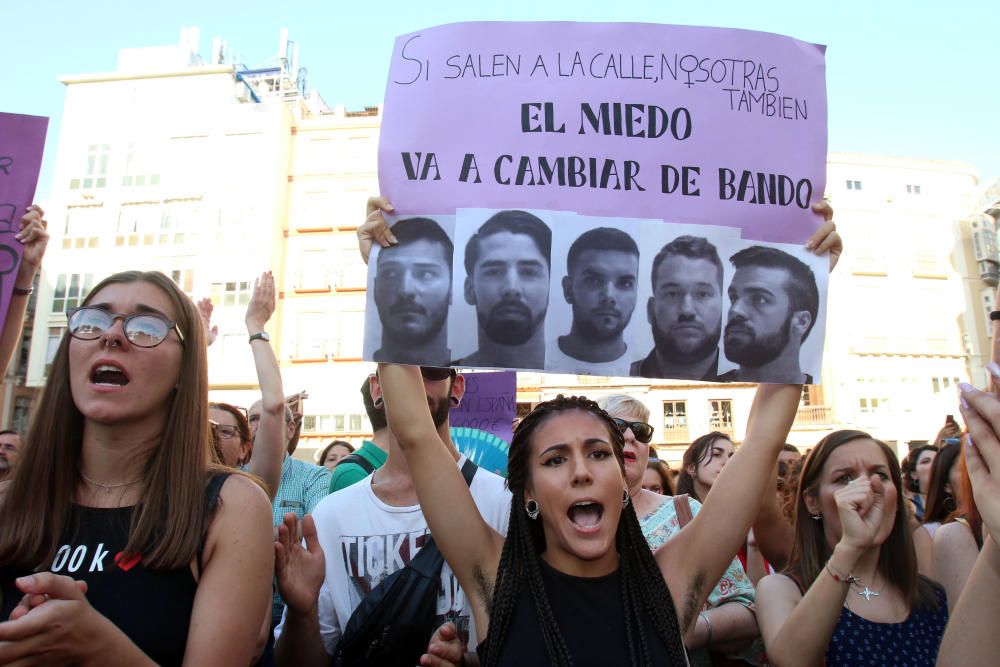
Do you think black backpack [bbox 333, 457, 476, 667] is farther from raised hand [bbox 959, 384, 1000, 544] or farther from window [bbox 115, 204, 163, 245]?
window [bbox 115, 204, 163, 245]

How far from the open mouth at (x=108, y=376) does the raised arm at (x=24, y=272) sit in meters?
0.96

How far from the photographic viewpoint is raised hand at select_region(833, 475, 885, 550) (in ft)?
8.85

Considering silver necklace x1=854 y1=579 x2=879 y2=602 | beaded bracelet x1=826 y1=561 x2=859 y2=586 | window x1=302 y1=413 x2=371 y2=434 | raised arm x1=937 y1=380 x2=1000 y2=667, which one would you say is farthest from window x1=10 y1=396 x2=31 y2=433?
raised arm x1=937 y1=380 x2=1000 y2=667

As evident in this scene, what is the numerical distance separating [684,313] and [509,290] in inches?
23.3

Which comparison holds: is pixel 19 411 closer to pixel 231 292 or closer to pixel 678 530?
pixel 231 292

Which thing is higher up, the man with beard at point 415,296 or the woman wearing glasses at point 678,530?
the man with beard at point 415,296

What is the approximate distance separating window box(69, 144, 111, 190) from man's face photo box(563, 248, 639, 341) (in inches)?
1575

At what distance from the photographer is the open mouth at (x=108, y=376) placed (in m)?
2.29

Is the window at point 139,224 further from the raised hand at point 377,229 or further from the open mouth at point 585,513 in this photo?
the open mouth at point 585,513

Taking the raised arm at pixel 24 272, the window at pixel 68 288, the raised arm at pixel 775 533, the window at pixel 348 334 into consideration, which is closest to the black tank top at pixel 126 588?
the raised arm at pixel 24 272

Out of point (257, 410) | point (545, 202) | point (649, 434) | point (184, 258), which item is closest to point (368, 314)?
point (545, 202)

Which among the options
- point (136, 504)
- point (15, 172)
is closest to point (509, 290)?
point (136, 504)

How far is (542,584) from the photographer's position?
2.46m

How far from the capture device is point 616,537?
268cm
